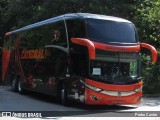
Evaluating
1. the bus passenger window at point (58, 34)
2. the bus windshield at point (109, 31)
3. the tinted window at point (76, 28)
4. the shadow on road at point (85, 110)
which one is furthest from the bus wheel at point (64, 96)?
the bus windshield at point (109, 31)

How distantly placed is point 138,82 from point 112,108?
1.50 meters

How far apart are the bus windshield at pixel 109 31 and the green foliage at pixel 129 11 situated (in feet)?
24.8

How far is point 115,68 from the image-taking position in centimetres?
1541

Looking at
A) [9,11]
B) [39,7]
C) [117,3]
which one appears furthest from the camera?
[9,11]

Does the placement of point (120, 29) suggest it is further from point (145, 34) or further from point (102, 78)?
point (145, 34)

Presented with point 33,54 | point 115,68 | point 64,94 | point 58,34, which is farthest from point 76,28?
point 33,54

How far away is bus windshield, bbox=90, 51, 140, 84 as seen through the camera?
49.6ft

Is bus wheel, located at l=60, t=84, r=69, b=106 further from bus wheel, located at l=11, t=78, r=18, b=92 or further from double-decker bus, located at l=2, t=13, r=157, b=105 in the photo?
bus wheel, located at l=11, t=78, r=18, b=92

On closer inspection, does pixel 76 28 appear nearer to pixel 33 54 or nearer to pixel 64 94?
pixel 64 94

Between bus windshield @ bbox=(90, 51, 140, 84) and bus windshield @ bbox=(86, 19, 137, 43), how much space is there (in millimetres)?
583

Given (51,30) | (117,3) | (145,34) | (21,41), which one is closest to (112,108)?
(51,30)

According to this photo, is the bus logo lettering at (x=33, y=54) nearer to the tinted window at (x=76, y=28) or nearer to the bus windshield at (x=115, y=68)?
the tinted window at (x=76, y=28)

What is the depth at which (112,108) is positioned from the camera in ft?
53.5

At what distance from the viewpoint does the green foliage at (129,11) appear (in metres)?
24.0
